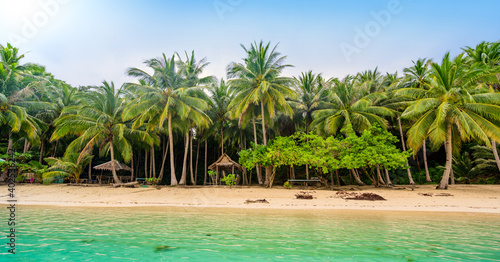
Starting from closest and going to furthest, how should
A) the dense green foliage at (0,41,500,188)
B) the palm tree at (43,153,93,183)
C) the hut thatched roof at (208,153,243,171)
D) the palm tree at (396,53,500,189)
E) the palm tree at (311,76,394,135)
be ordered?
the palm tree at (396,53,500,189), the dense green foliage at (0,41,500,188), the palm tree at (43,153,93,183), the palm tree at (311,76,394,135), the hut thatched roof at (208,153,243,171)

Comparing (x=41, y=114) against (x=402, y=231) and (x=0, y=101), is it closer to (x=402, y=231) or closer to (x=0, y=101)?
(x=0, y=101)

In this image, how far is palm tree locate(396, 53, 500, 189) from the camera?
1530 centimetres

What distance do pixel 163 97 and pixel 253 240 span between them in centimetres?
1727

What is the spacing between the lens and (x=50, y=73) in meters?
34.3

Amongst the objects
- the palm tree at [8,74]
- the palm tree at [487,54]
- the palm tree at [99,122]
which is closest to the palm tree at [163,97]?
the palm tree at [99,122]

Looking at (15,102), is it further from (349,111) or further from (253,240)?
(349,111)

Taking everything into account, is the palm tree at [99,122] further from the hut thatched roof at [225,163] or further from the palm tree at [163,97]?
the hut thatched roof at [225,163]

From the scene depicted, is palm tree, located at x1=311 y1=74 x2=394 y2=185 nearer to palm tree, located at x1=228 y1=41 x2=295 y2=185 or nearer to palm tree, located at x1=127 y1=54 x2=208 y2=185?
palm tree, located at x1=228 y1=41 x2=295 y2=185

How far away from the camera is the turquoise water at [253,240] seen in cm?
429

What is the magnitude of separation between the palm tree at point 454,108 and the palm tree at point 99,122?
20149 mm

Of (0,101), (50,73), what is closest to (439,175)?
(0,101)

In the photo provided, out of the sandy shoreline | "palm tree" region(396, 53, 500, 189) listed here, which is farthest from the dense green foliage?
the sandy shoreline

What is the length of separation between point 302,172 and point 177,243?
26700 mm

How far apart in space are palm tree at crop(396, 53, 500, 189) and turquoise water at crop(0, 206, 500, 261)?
32.2 ft
